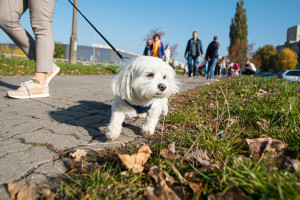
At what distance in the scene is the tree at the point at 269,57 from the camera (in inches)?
2852

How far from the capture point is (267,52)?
7506 cm

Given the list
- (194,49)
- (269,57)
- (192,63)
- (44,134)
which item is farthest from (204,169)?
(269,57)

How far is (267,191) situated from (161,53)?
925 cm

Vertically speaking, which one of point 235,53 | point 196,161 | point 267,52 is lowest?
A: point 196,161

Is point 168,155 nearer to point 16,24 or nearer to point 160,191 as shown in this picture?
point 160,191

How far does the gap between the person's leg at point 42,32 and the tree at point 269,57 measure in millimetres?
82675

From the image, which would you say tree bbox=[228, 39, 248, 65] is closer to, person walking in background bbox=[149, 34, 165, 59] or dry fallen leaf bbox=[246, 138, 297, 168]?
person walking in background bbox=[149, 34, 165, 59]

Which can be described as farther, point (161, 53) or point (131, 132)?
point (161, 53)

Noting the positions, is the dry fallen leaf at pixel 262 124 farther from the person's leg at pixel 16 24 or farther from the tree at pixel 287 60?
the tree at pixel 287 60

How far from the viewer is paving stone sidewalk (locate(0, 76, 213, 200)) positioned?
151 cm

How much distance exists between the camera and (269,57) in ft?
243

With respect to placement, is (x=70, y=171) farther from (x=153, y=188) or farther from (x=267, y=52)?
(x=267, y=52)

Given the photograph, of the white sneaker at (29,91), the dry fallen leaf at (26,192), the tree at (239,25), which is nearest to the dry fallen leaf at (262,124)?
the dry fallen leaf at (26,192)

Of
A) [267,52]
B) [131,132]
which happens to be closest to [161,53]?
[131,132]
